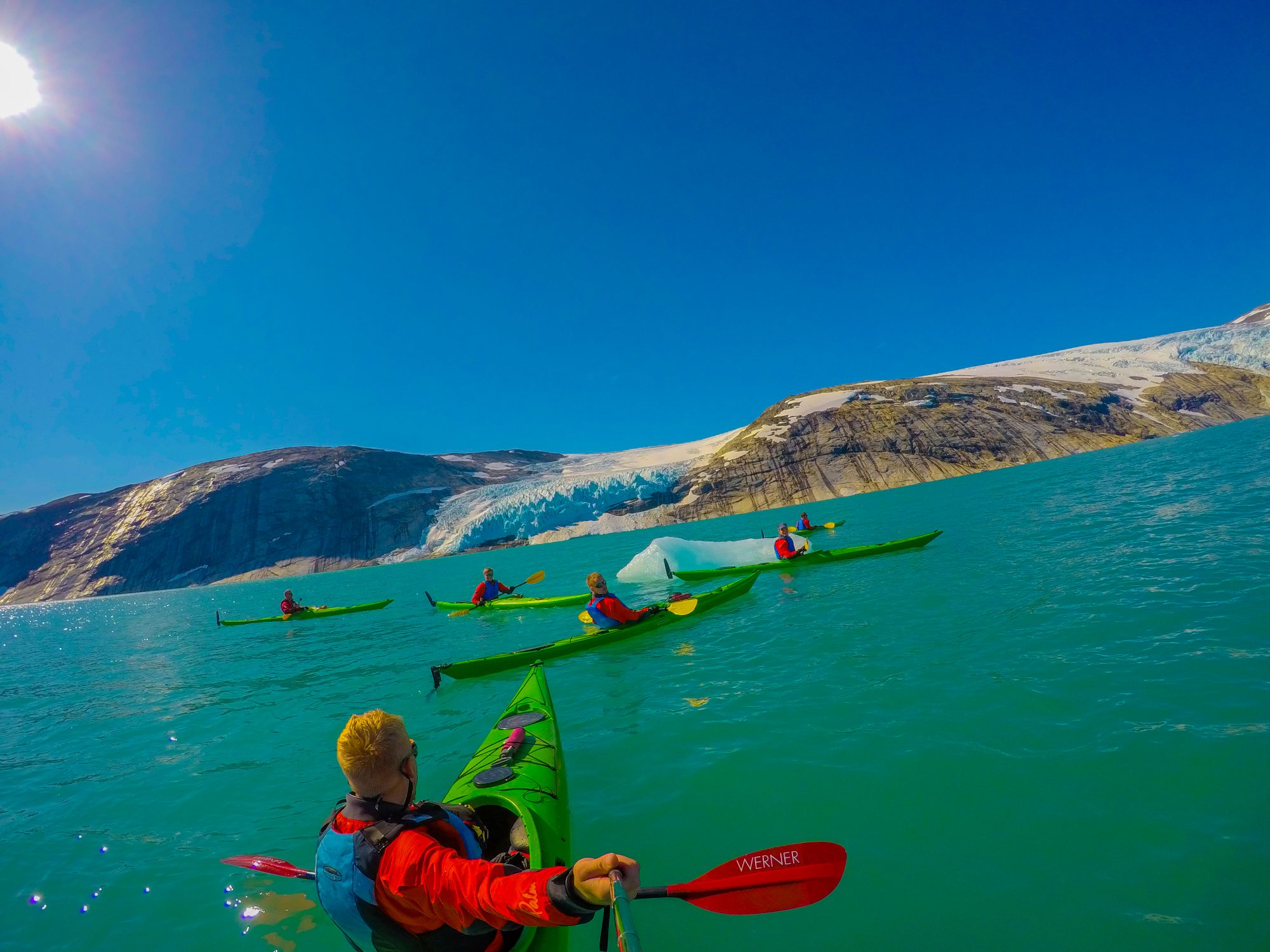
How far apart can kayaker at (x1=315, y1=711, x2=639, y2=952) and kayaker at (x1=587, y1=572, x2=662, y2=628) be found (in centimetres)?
924

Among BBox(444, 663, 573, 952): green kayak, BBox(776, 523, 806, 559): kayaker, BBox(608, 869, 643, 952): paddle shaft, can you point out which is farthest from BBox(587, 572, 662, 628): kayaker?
BBox(608, 869, 643, 952): paddle shaft

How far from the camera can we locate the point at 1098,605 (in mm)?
8719

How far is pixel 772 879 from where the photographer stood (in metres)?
2.72

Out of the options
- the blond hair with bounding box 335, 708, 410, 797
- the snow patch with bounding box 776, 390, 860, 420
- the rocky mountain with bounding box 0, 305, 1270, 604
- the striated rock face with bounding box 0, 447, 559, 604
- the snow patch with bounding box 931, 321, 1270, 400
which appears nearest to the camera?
the blond hair with bounding box 335, 708, 410, 797

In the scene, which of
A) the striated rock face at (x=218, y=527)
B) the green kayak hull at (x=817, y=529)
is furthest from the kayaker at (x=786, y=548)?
the striated rock face at (x=218, y=527)

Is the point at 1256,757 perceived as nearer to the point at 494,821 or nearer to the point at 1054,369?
the point at 494,821

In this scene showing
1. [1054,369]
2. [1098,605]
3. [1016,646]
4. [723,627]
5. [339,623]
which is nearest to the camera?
[1016,646]

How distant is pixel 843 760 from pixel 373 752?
4.68 meters

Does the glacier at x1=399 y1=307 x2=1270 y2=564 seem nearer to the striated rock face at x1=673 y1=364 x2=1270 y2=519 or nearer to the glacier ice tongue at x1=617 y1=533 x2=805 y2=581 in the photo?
the striated rock face at x1=673 y1=364 x2=1270 y2=519

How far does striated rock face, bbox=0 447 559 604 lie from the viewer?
85750 mm

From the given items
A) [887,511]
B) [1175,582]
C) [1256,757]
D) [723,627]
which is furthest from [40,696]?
[887,511]

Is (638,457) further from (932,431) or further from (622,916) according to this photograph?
(622,916)

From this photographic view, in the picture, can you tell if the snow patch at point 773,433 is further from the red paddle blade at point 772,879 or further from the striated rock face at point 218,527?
the red paddle blade at point 772,879

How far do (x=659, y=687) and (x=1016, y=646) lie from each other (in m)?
5.10
